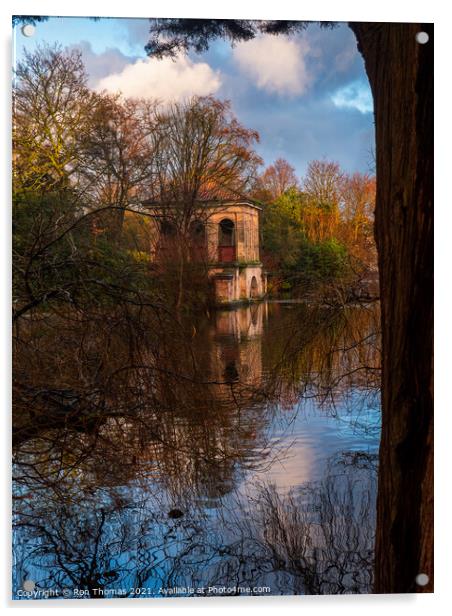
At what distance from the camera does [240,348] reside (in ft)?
11.6

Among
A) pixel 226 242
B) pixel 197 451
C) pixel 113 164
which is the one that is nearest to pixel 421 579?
pixel 197 451

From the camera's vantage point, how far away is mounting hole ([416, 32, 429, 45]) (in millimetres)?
3338

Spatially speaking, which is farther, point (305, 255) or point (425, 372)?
point (305, 255)

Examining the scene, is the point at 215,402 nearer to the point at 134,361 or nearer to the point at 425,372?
the point at 134,361

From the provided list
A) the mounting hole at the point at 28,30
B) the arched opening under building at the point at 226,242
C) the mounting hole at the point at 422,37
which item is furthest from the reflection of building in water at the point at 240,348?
the mounting hole at the point at 28,30

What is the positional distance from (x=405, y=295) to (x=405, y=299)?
0.02 m

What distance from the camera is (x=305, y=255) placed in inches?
142

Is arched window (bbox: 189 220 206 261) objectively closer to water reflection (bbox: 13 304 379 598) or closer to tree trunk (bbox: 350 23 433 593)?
water reflection (bbox: 13 304 379 598)

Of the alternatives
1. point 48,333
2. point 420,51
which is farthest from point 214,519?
point 420,51

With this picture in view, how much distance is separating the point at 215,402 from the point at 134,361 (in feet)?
1.38

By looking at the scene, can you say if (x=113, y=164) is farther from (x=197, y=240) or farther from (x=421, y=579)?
(x=421, y=579)

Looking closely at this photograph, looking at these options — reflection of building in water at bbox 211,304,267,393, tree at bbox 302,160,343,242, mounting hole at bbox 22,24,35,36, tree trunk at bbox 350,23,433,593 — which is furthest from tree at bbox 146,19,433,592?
mounting hole at bbox 22,24,35,36
